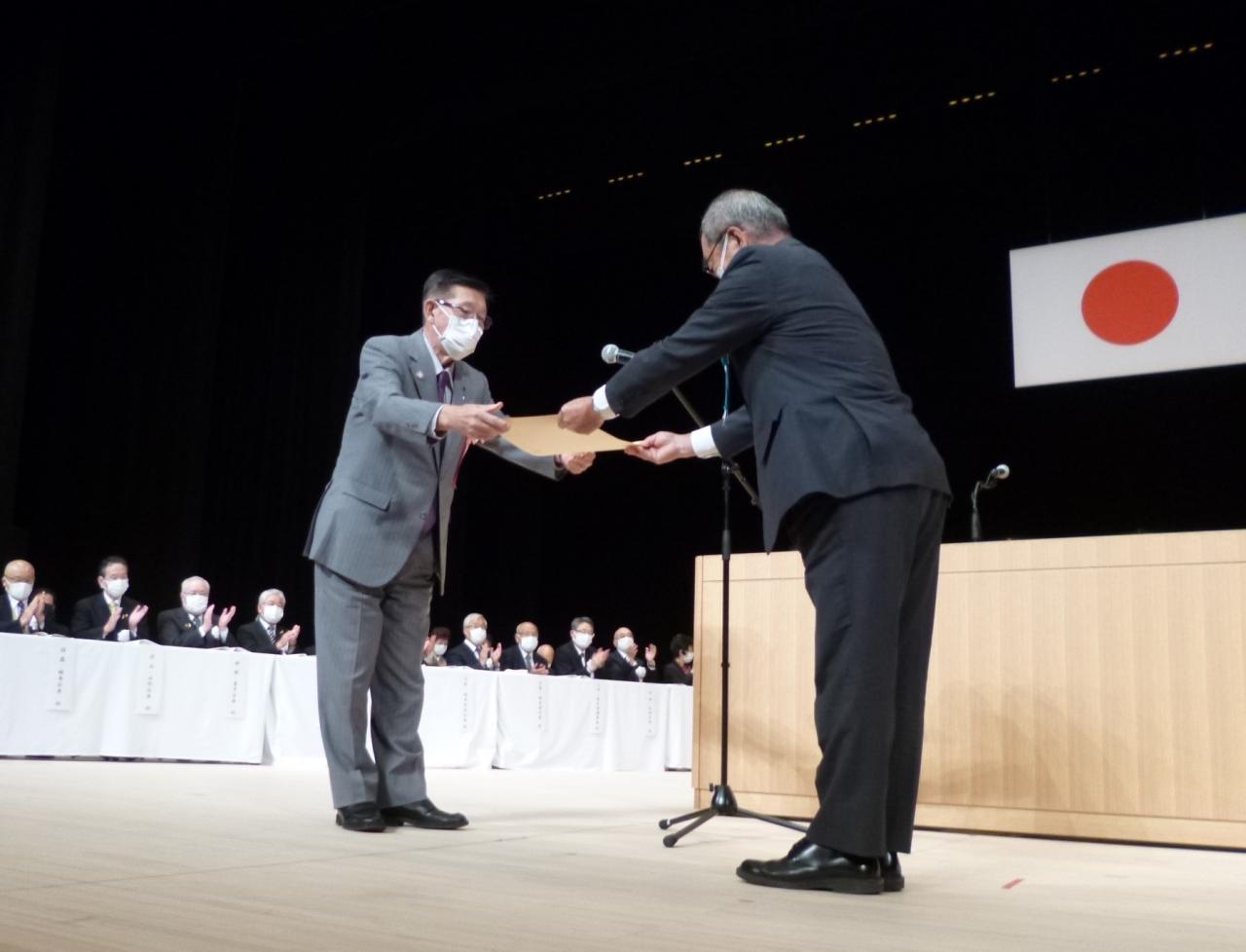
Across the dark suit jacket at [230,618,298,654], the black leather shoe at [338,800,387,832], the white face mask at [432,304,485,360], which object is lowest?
the black leather shoe at [338,800,387,832]

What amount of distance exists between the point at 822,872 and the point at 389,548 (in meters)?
1.31

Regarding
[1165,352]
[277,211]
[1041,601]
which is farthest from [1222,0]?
[277,211]

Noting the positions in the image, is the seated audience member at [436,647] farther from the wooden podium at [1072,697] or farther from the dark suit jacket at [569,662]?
the wooden podium at [1072,697]

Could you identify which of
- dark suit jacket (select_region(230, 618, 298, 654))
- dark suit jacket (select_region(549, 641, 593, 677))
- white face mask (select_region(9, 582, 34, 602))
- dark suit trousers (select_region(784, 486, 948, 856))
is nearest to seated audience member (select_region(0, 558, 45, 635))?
white face mask (select_region(9, 582, 34, 602))

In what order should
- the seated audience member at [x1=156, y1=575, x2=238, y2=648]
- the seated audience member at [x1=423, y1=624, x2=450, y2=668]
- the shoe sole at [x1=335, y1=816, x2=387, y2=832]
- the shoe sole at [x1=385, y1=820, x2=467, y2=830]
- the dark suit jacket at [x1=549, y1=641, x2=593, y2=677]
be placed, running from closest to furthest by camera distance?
the shoe sole at [x1=335, y1=816, x2=387, y2=832], the shoe sole at [x1=385, y1=820, x2=467, y2=830], the seated audience member at [x1=156, y1=575, x2=238, y2=648], the seated audience member at [x1=423, y1=624, x2=450, y2=668], the dark suit jacket at [x1=549, y1=641, x2=593, y2=677]

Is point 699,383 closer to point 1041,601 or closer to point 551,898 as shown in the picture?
point 1041,601

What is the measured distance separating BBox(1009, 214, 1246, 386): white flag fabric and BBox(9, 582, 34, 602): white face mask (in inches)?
241

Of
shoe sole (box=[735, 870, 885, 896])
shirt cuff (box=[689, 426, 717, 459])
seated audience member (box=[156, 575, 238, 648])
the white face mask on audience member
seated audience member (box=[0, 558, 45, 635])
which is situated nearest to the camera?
shoe sole (box=[735, 870, 885, 896])

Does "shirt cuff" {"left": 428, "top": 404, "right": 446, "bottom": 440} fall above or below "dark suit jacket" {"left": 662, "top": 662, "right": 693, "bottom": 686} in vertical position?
above

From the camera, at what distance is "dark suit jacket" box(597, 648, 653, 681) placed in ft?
34.1

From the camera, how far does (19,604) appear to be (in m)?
6.74

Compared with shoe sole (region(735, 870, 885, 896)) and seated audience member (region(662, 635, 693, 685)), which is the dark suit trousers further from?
seated audience member (region(662, 635, 693, 685))

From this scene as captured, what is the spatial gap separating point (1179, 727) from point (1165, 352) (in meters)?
4.85

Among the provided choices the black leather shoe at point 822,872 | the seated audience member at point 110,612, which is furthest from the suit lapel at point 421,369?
the seated audience member at point 110,612
